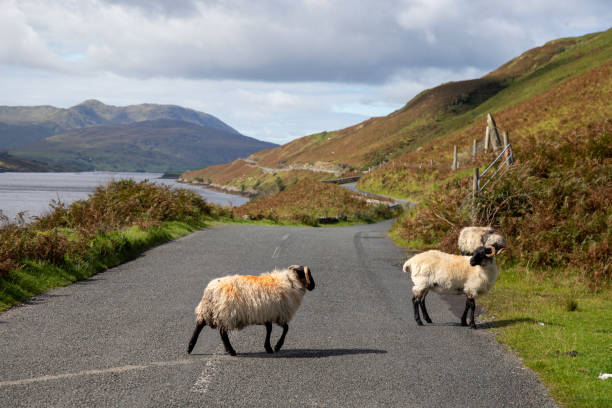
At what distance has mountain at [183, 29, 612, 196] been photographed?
54.2 metres

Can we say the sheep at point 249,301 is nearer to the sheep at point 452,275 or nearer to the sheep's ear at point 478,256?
the sheep at point 452,275

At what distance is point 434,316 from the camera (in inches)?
412

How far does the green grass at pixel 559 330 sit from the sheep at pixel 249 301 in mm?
3616

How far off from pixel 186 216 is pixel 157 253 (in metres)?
9.87

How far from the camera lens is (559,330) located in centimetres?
910

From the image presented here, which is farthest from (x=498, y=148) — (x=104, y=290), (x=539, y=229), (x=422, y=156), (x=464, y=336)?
(x=422, y=156)

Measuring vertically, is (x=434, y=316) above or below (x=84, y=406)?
below

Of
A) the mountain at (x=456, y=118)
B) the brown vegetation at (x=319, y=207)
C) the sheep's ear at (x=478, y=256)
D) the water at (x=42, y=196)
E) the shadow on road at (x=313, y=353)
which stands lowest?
the brown vegetation at (x=319, y=207)

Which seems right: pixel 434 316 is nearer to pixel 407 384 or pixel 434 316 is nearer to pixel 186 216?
pixel 407 384

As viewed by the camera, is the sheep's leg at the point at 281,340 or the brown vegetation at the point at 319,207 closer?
the sheep's leg at the point at 281,340

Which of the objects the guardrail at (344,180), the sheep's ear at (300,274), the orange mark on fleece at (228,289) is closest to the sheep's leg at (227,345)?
the orange mark on fleece at (228,289)

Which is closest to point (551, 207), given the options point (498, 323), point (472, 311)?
point (498, 323)

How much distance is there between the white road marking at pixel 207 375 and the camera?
6.14 meters

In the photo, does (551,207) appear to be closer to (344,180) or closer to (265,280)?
(265,280)
